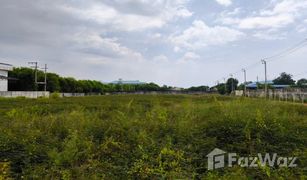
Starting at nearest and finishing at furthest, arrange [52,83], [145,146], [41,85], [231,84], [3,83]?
[145,146] < [3,83] < [41,85] < [52,83] < [231,84]

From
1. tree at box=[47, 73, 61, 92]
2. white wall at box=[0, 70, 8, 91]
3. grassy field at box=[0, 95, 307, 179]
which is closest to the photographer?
grassy field at box=[0, 95, 307, 179]

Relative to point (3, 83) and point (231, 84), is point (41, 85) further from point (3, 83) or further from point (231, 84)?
point (231, 84)

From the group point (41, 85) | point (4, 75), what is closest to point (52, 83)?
point (41, 85)

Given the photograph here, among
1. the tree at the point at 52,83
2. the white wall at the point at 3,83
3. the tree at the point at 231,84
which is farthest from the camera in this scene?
the tree at the point at 231,84

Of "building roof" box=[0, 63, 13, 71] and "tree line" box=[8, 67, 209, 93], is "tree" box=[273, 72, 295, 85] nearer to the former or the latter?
"tree line" box=[8, 67, 209, 93]

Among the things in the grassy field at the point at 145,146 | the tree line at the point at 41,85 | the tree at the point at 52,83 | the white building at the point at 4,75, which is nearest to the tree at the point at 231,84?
the tree line at the point at 41,85

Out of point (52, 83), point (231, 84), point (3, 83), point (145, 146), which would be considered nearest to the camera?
point (145, 146)

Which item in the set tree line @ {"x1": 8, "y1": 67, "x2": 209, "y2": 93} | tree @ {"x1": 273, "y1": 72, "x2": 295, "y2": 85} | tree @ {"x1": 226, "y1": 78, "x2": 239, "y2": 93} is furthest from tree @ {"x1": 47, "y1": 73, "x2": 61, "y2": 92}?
tree @ {"x1": 273, "y1": 72, "x2": 295, "y2": 85}

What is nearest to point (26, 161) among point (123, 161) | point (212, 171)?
point (123, 161)

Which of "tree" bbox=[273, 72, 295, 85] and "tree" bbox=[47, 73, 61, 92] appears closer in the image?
Result: "tree" bbox=[47, 73, 61, 92]

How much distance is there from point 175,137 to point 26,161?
306cm

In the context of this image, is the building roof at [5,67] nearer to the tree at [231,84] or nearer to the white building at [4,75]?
the white building at [4,75]

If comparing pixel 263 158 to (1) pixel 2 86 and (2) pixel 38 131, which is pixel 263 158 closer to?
(2) pixel 38 131

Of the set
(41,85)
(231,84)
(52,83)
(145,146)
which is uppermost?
(231,84)
